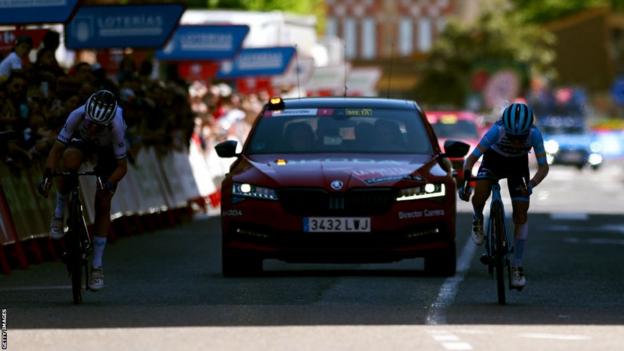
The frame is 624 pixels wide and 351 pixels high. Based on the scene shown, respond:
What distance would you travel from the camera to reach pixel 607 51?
510 ft

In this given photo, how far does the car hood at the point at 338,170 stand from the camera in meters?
17.2

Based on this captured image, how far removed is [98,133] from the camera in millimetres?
15484

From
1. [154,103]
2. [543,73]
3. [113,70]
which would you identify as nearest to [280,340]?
[154,103]

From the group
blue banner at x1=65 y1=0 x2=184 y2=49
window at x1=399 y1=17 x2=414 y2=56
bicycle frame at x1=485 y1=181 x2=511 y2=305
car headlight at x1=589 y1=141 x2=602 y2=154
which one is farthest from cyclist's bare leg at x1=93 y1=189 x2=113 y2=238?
window at x1=399 y1=17 x2=414 y2=56

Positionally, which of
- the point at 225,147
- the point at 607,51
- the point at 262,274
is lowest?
the point at 607,51

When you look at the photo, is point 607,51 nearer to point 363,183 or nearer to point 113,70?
point 113,70

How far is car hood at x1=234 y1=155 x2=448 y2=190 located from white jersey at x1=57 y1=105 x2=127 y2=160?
2037 mm

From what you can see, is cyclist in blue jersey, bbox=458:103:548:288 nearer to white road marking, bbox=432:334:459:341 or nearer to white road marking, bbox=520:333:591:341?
white road marking, bbox=520:333:591:341

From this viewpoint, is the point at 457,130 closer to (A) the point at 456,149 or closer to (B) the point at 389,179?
(A) the point at 456,149

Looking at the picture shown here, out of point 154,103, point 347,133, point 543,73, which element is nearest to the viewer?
point 347,133

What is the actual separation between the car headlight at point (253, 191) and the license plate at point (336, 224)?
0.35m

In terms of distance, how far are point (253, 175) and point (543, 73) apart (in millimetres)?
107442

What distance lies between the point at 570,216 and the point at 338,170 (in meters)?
14.7

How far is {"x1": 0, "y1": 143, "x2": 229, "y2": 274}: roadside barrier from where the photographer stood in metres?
19.8
